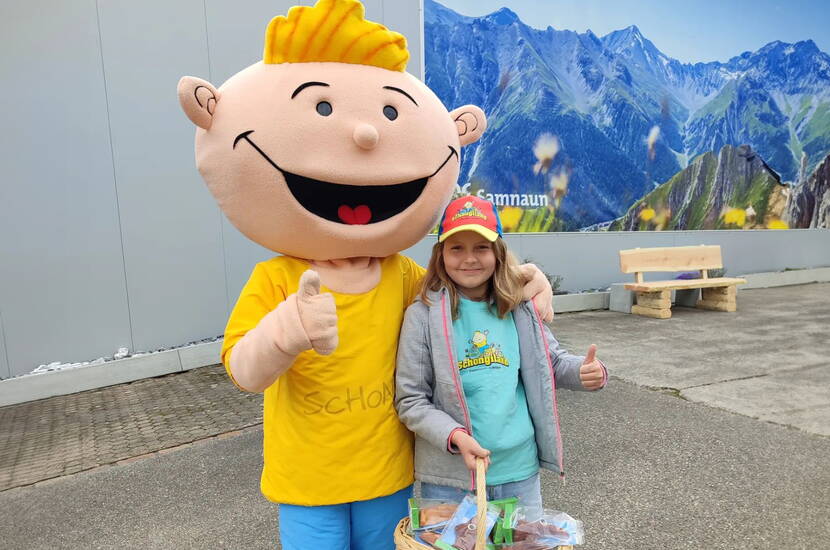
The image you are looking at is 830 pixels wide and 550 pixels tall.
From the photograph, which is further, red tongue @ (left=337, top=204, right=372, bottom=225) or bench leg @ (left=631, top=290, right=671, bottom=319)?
bench leg @ (left=631, top=290, right=671, bottom=319)

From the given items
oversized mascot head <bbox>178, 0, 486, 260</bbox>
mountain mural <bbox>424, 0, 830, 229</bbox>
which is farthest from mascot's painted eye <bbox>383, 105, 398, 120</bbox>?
mountain mural <bbox>424, 0, 830, 229</bbox>

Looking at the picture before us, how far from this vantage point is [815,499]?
2711 mm

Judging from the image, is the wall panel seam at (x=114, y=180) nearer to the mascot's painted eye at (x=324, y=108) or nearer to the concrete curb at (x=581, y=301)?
the mascot's painted eye at (x=324, y=108)

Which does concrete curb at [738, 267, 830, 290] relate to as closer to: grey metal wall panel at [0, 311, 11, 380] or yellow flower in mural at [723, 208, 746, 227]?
yellow flower in mural at [723, 208, 746, 227]

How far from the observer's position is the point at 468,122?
6.19 feet

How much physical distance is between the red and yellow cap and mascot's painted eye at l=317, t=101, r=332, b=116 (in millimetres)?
472

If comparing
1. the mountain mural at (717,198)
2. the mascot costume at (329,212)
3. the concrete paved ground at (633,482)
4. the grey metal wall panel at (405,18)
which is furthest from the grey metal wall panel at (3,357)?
the mountain mural at (717,198)

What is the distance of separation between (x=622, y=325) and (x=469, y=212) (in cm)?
608

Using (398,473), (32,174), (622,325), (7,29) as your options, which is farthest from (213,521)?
(622,325)

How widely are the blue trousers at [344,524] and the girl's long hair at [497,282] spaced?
2.05ft

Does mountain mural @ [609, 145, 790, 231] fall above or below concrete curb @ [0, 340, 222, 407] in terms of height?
above

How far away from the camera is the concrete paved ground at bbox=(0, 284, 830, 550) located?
8.34 ft

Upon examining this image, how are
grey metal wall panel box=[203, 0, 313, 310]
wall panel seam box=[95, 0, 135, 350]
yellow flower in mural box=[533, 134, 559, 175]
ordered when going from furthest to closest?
yellow flower in mural box=[533, 134, 559, 175], grey metal wall panel box=[203, 0, 313, 310], wall panel seam box=[95, 0, 135, 350]

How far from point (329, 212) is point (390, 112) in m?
0.34
